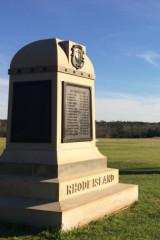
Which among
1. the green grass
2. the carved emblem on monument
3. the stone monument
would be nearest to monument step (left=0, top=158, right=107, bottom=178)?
the stone monument

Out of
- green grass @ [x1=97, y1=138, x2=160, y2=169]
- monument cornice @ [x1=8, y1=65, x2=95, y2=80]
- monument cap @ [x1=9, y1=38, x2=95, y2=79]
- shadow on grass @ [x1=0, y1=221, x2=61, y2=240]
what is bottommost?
shadow on grass @ [x1=0, y1=221, x2=61, y2=240]

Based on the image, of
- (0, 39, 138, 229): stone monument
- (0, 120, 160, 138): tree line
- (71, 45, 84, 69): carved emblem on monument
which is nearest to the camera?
(0, 39, 138, 229): stone monument

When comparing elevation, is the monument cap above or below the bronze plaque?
above

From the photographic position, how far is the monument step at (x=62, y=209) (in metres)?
6.76

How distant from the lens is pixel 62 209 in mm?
6832

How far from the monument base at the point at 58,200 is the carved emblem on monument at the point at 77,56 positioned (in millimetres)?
2164

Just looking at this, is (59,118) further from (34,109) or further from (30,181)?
(30,181)

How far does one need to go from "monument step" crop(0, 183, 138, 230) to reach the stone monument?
2cm

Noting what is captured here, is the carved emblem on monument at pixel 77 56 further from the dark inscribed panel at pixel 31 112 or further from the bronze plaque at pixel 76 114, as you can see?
the dark inscribed panel at pixel 31 112

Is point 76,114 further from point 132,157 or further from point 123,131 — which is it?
point 123,131

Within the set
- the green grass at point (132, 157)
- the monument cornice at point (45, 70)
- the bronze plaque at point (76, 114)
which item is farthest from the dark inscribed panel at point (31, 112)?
the green grass at point (132, 157)

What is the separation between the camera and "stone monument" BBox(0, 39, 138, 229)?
7641 mm

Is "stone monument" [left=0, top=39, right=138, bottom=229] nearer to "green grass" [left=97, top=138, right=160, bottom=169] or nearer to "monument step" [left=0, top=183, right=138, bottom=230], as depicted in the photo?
"monument step" [left=0, top=183, right=138, bottom=230]

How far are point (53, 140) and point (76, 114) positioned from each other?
2.89 feet
